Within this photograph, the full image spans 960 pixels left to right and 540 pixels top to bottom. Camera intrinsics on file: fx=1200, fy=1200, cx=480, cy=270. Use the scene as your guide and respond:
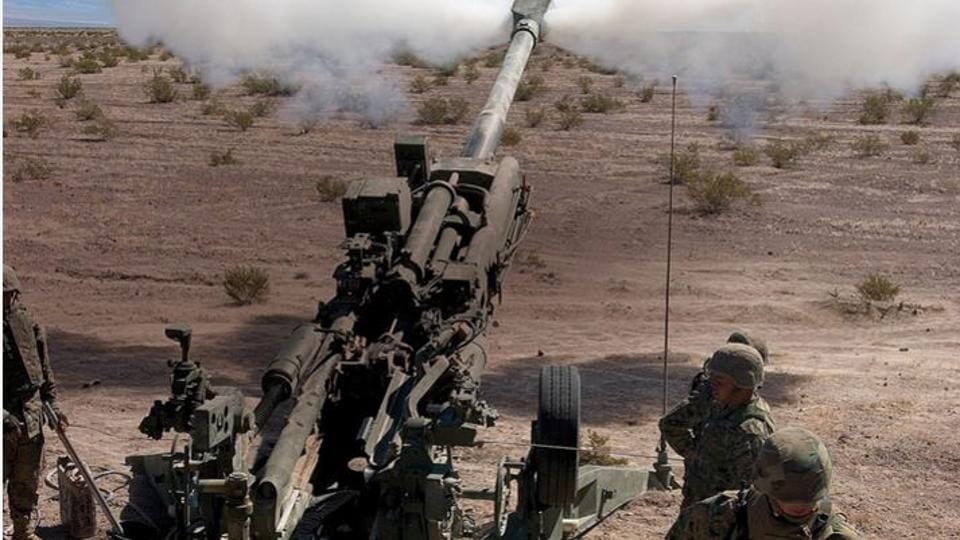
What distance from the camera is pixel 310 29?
39.2 feet

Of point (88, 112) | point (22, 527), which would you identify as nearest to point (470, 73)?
point (88, 112)

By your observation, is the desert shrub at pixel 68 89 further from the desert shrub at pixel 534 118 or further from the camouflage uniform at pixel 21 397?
the camouflage uniform at pixel 21 397

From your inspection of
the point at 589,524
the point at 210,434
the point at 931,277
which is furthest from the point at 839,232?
the point at 210,434

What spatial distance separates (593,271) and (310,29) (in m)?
4.29

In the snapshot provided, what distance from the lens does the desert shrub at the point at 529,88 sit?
29578 millimetres

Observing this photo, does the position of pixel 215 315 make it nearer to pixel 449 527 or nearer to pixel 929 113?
pixel 449 527

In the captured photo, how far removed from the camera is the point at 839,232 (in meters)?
15.8

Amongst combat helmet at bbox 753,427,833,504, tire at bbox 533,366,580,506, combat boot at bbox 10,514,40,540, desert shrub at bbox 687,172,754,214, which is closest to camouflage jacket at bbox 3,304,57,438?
combat boot at bbox 10,514,40,540

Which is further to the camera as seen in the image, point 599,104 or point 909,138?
point 599,104

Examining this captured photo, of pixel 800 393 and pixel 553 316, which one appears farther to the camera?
pixel 553 316

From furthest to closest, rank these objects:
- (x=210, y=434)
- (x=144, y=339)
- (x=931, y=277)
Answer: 1. (x=931, y=277)
2. (x=144, y=339)
3. (x=210, y=434)

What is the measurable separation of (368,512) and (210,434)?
1.35m

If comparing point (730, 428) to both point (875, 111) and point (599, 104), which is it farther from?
→ point (875, 111)

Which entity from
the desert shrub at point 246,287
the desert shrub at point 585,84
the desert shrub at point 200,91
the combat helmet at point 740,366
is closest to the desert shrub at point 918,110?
the desert shrub at point 585,84
